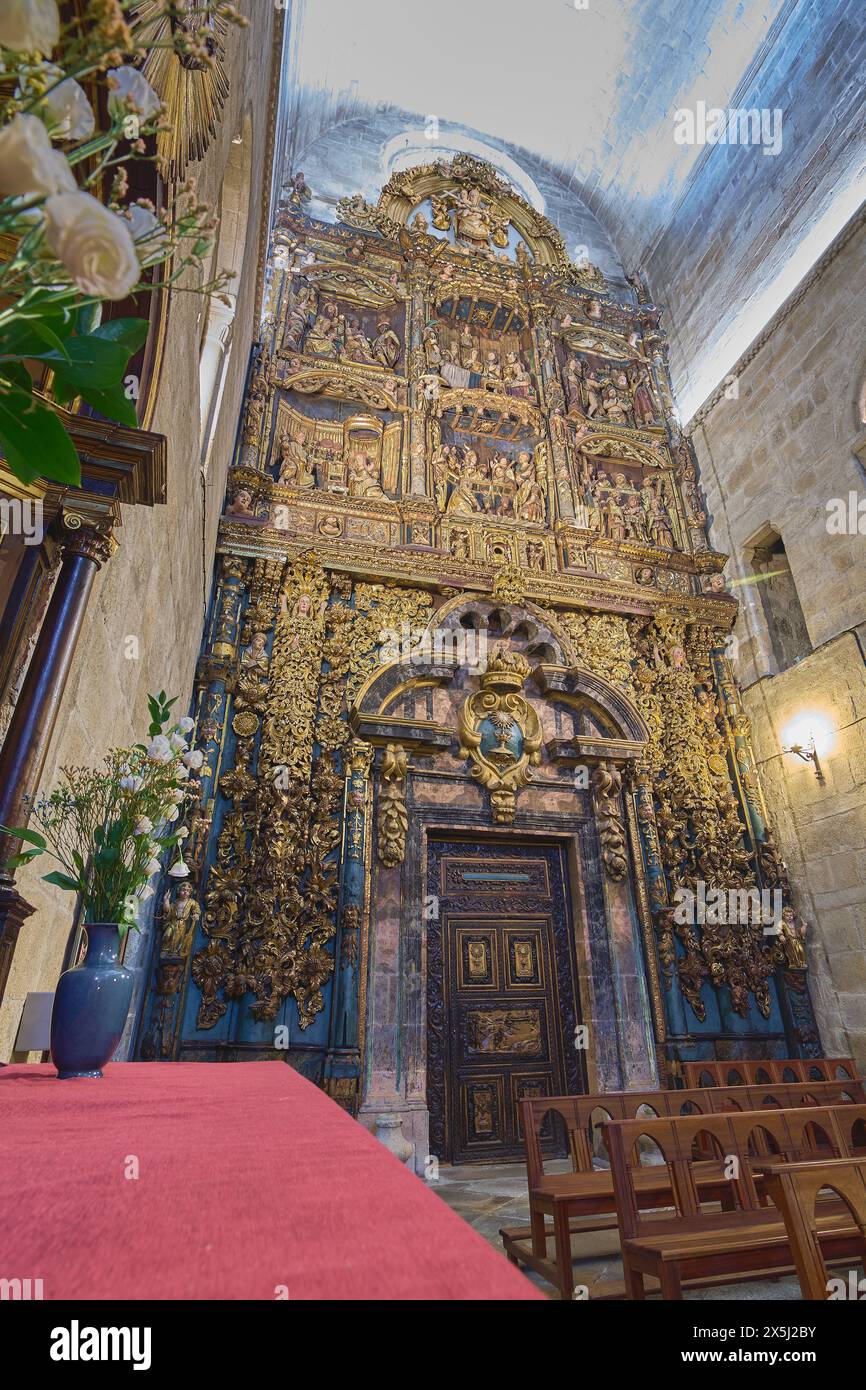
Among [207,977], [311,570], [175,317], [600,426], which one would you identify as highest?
[600,426]

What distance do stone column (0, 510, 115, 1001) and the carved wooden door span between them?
210 inches

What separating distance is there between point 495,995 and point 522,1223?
8.15 feet

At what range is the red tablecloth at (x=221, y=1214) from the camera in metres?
0.59

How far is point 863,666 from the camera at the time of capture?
24.2ft

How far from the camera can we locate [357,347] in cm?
991

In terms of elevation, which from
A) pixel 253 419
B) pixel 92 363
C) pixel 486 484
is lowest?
pixel 92 363

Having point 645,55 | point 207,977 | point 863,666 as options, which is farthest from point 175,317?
point 645,55

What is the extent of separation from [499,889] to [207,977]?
9.96 ft

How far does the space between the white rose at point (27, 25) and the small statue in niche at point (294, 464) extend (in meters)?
7.93

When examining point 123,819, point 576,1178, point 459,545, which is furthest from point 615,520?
point 123,819

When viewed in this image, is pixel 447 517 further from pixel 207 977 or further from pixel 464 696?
pixel 207 977

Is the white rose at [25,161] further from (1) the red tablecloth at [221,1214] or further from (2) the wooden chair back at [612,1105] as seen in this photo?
(2) the wooden chair back at [612,1105]

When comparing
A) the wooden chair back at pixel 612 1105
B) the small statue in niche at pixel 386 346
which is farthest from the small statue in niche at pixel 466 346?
the wooden chair back at pixel 612 1105

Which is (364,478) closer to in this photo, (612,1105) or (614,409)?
(614,409)
